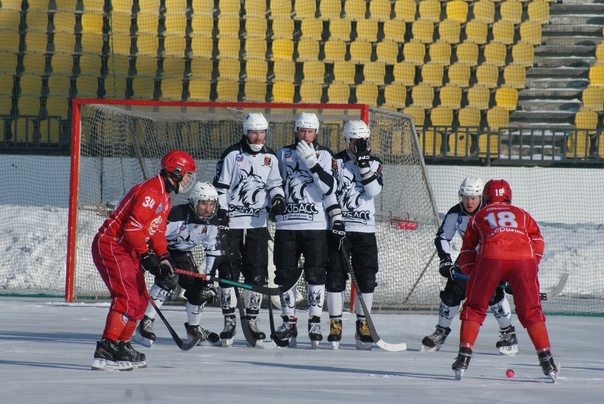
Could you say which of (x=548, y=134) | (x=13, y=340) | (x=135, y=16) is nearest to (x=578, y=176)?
(x=548, y=134)

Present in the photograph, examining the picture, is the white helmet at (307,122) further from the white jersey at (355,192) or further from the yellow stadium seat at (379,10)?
the yellow stadium seat at (379,10)

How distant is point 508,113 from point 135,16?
5.19 meters

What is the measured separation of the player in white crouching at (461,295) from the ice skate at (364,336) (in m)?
0.33

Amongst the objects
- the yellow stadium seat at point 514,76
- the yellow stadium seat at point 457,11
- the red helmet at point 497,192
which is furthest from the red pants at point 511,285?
the yellow stadium seat at point 457,11

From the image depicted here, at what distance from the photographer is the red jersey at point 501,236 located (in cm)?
460

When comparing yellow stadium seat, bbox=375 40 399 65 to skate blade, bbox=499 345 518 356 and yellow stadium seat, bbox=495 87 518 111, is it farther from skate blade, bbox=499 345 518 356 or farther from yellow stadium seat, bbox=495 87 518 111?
skate blade, bbox=499 345 518 356

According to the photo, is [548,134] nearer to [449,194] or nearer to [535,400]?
[449,194]

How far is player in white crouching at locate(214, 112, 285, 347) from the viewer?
603 cm

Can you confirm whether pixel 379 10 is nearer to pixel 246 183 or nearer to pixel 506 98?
pixel 506 98

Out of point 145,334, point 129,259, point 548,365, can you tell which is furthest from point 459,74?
point 129,259

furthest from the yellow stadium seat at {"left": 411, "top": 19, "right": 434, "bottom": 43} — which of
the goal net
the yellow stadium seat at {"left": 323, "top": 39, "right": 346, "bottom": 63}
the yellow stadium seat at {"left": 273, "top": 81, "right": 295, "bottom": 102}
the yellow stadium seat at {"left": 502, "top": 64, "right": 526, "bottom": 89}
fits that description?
the goal net

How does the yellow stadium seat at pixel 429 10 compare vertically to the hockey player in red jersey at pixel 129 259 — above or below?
above

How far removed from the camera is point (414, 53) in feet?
43.9

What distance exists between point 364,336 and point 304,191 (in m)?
0.96
